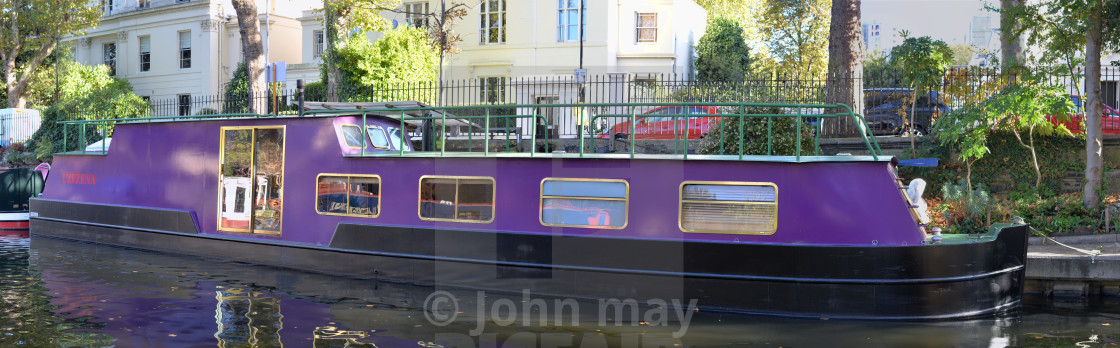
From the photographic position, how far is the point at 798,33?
4094 centimetres

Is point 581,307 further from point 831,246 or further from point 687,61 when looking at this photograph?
point 687,61

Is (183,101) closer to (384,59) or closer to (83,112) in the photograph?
(83,112)

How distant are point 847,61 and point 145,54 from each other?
34.2 m

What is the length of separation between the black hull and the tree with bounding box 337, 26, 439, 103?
13170 mm

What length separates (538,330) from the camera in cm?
870

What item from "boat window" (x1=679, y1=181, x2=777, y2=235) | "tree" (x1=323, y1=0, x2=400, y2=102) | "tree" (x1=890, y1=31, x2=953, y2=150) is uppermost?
"tree" (x1=323, y1=0, x2=400, y2=102)

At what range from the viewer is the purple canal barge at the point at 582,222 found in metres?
9.00

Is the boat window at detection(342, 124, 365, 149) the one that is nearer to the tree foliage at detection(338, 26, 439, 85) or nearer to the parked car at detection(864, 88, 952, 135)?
the parked car at detection(864, 88, 952, 135)

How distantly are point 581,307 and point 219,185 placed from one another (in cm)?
619

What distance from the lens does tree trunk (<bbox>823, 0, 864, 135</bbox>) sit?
16.5m

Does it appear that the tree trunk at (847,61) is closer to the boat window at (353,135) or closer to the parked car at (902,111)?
the parked car at (902,111)

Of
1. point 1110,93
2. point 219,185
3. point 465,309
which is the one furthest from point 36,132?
point 1110,93

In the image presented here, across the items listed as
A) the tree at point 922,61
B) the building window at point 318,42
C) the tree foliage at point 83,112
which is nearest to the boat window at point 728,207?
the tree at point 922,61

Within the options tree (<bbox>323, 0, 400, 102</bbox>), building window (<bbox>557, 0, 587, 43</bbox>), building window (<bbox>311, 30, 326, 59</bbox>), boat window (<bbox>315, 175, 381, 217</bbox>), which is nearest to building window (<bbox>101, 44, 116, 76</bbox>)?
building window (<bbox>311, 30, 326, 59</bbox>)
